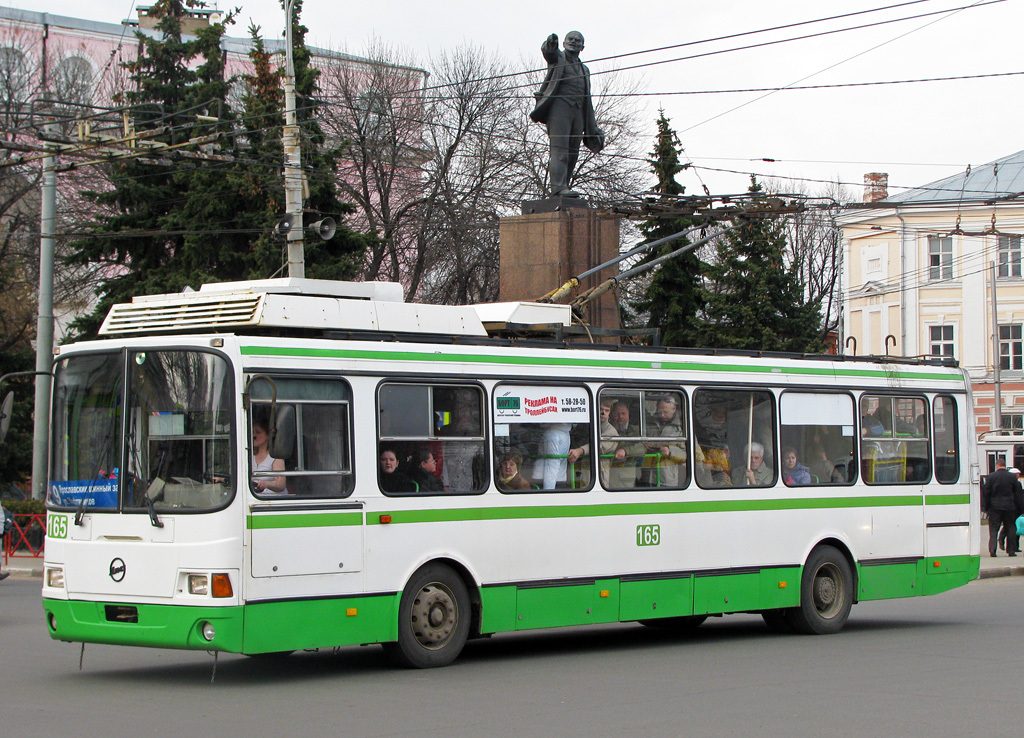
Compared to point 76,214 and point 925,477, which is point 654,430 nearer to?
point 925,477

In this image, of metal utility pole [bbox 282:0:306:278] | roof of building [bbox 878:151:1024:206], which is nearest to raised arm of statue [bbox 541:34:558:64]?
metal utility pole [bbox 282:0:306:278]

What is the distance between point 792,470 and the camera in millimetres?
13586

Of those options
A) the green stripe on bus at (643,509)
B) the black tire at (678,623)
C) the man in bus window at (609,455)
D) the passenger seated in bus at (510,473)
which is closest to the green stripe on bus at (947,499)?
the green stripe on bus at (643,509)

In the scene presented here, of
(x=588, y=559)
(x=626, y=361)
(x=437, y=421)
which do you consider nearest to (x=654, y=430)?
(x=626, y=361)

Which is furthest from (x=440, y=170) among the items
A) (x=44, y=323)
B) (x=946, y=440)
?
(x=946, y=440)

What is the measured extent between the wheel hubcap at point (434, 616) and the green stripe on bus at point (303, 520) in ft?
2.91

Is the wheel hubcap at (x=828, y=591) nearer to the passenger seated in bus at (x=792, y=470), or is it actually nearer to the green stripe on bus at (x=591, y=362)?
the passenger seated in bus at (x=792, y=470)

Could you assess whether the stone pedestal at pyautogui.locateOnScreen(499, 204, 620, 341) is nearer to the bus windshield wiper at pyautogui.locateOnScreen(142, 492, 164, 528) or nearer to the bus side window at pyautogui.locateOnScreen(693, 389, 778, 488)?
the bus side window at pyautogui.locateOnScreen(693, 389, 778, 488)

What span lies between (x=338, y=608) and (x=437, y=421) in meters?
1.75

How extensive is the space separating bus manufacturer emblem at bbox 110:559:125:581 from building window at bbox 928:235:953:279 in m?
51.6

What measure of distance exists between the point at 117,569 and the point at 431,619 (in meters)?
2.43

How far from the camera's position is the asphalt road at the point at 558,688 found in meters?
8.03

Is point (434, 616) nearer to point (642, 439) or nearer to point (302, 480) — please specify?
point (302, 480)

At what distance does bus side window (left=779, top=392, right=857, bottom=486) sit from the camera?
1359cm
